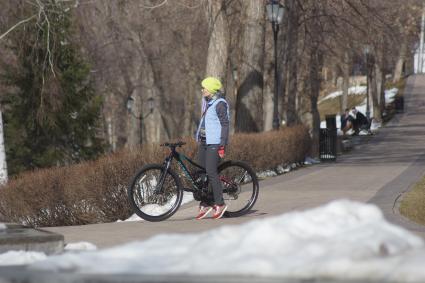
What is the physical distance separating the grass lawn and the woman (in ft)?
7.62

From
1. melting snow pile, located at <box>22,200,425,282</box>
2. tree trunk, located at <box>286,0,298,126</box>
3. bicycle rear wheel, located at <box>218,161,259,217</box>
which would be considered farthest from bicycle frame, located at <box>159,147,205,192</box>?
tree trunk, located at <box>286,0,298,126</box>

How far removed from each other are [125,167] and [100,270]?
9.96 m

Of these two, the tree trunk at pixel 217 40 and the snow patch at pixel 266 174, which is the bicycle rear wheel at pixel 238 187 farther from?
the tree trunk at pixel 217 40

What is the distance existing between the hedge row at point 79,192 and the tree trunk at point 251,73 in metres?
10.1

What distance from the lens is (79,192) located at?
49.6ft

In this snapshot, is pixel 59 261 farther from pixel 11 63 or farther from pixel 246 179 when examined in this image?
pixel 11 63

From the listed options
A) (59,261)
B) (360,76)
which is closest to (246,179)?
(59,261)

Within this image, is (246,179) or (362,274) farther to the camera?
(246,179)

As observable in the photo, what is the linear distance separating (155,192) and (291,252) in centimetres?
767

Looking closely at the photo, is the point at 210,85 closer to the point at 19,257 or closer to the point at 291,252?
the point at 19,257

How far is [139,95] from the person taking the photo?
58.3m

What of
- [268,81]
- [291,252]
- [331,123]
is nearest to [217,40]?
[331,123]

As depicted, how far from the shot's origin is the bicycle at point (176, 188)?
41.3 feet

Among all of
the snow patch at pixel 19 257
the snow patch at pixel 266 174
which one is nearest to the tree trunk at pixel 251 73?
the snow patch at pixel 266 174
